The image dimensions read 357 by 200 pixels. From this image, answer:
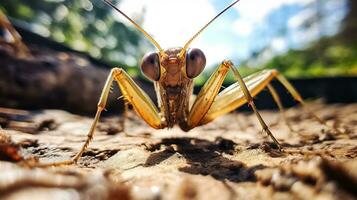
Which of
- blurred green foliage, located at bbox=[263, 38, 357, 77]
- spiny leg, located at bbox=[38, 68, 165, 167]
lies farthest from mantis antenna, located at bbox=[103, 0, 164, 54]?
blurred green foliage, located at bbox=[263, 38, 357, 77]

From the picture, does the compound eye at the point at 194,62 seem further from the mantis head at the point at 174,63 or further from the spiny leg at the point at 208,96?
the spiny leg at the point at 208,96

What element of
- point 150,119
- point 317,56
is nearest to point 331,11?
point 317,56

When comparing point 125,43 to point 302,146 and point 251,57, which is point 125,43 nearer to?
point 251,57

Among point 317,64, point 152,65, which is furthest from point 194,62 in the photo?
point 317,64

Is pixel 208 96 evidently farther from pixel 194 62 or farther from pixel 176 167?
pixel 176 167

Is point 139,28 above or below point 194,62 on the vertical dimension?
above

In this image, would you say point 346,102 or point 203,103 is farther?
point 346,102

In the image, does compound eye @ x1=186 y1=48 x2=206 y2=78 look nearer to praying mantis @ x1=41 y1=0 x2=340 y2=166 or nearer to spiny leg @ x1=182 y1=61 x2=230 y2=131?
praying mantis @ x1=41 y1=0 x2=340 y2=166
